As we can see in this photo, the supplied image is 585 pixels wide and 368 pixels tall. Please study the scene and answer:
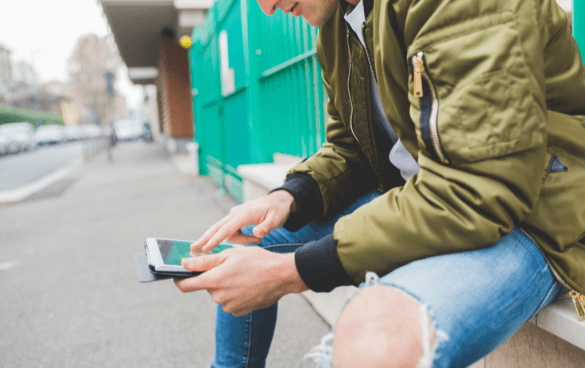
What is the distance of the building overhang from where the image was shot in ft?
33.4

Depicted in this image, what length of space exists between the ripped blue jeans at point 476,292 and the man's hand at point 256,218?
1.85ft

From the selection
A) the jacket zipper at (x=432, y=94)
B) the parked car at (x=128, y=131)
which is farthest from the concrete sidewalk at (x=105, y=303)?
the parked car at (x=128, y=131)

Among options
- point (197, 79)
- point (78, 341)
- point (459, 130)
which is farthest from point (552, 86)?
point (197, 79)

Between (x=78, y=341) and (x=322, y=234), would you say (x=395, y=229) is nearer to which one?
(x=322, y=234)

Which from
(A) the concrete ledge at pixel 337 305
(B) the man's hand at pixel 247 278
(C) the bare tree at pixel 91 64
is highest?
(C) the bare tree at pixel 91 64

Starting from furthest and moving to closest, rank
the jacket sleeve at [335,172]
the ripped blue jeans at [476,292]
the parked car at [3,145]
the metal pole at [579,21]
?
the parked car at [3,145] < the jacket sleeve at [335,172] < the metal pole at [579,21] < the ripped blue jeans at [476,292]

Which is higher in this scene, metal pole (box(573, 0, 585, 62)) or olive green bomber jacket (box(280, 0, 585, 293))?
metal pole (box(573, 0, 585, 62))

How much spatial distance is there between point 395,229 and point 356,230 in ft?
0.28

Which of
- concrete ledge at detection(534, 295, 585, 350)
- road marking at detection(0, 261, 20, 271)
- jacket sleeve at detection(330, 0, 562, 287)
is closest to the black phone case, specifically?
jacket sleeve at detection(330, 0, 562, 287)

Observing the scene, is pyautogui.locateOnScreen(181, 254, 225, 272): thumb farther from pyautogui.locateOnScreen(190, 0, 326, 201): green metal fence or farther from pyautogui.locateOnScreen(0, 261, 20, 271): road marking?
pyautogui.locateOnScreen(0, 261, 20, 271): road marking

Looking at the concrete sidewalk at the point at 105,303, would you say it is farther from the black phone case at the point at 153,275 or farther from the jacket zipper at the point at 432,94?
the jacket zipper at the point at 432,94

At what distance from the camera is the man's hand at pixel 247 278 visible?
1.01 meters

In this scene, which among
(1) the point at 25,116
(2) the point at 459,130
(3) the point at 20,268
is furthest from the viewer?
(1) the point at 25,116

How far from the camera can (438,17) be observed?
87 cm
